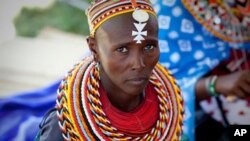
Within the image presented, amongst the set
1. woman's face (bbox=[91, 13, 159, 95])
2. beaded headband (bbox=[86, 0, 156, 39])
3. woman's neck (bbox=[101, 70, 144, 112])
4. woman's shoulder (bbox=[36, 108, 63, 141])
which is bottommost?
woman's shoulder (bbox=[36, 108, 63, 141])

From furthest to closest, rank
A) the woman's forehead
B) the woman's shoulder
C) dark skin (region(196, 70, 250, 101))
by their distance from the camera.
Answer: dark skin (region(196, 70, 250, 101)) < the woman's shoulder < the woman's forehead

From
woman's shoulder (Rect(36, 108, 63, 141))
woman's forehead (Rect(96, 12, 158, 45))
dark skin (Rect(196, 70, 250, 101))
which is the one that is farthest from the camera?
dark skin (Rect(196, 70, 250, 101))

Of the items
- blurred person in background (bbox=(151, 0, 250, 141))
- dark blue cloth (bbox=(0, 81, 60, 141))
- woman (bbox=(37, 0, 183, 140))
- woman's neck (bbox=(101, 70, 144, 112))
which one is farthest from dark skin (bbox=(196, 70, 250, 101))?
dark blue cloth (bbox=(0, 81, 60, 141))

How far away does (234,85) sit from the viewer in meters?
2.19

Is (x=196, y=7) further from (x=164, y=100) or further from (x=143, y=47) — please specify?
(x=143, y=47)

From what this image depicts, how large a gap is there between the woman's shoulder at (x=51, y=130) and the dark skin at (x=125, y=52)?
222mm

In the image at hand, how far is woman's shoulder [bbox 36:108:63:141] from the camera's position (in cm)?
163

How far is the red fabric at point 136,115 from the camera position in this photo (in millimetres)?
1644

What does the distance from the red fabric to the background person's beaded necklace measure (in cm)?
1

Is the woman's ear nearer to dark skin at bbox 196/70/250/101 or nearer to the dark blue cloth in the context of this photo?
the dark blue cloth

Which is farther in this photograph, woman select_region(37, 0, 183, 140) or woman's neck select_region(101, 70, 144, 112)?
woman's neck select_region(101, 70, 144, 112)

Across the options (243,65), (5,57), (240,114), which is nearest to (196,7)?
(243,65)

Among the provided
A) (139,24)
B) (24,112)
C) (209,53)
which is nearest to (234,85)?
(209,53)

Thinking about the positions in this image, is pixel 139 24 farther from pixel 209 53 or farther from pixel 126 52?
pixel 209 53
